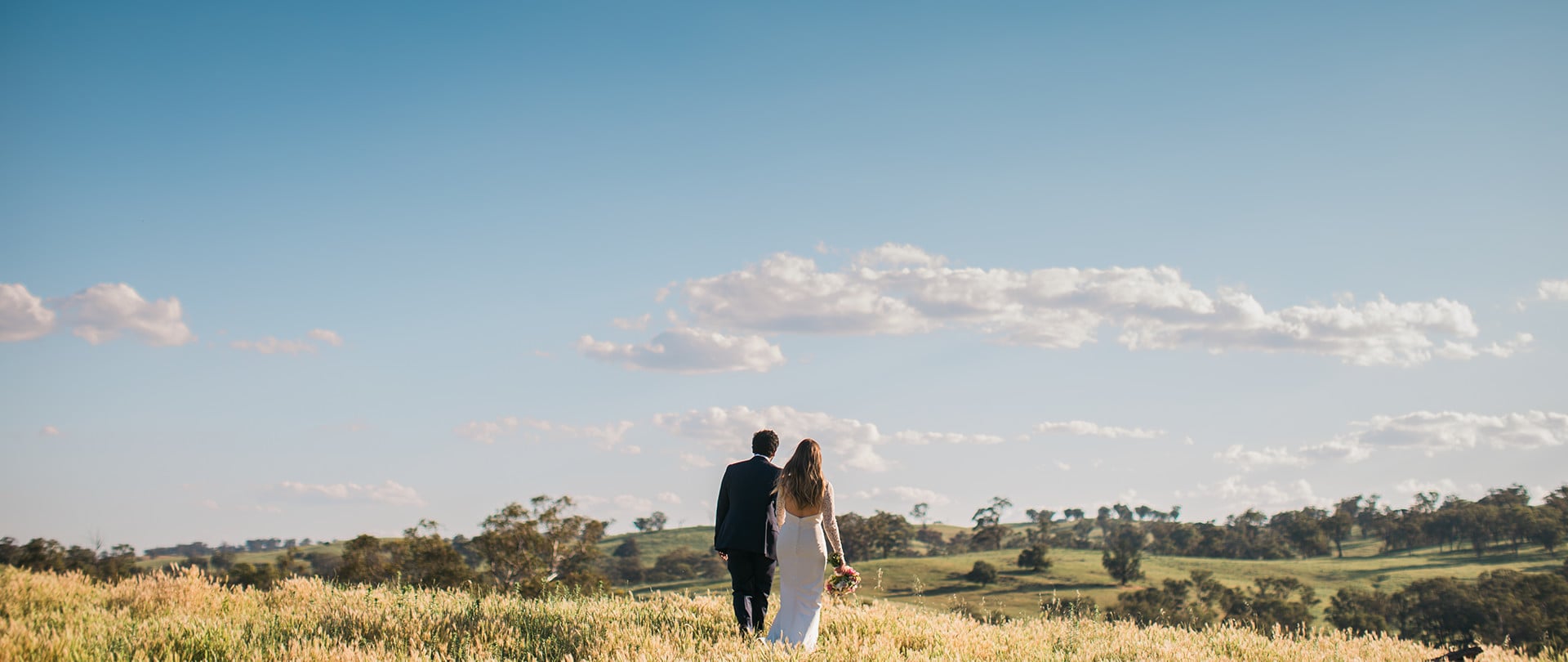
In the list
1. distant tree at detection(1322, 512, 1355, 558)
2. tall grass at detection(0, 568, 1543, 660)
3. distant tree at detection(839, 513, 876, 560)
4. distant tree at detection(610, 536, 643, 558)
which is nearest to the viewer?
tall grass at detection(0, 568, 1543, 660)

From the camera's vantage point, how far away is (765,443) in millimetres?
11023

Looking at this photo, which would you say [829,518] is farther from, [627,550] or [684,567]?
[627,550]

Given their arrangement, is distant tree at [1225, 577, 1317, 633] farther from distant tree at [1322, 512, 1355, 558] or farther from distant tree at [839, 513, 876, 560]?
distant tree at [1322, 512, 1355, 558]

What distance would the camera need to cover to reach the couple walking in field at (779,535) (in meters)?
9.85

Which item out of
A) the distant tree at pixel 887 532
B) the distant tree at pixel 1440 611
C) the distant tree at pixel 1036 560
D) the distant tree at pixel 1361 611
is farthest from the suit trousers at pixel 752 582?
the distant tree at pixel 887 532

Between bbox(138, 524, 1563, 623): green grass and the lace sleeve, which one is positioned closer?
the lace sleeve

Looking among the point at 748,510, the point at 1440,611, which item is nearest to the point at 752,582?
the point at 748,510

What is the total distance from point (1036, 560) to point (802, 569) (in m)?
108

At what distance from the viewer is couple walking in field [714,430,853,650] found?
9.85 metres

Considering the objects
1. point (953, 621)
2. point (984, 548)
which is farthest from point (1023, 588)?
point (953, 621)

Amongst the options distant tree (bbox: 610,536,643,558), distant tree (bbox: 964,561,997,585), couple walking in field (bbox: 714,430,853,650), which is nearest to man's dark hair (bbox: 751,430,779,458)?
couple walking in field (bbox: 714,430,853,650)

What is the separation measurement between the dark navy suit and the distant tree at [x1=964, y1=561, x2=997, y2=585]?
97.5m

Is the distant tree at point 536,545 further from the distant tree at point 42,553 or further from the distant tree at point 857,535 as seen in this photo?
the distant tree at point 857,535

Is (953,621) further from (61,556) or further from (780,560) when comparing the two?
(61,556)
